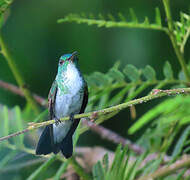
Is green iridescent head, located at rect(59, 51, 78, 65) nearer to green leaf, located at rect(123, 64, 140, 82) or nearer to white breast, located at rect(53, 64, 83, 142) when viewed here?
white breast, located at rect(53, 64, 83, 142)

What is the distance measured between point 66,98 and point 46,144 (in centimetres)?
37

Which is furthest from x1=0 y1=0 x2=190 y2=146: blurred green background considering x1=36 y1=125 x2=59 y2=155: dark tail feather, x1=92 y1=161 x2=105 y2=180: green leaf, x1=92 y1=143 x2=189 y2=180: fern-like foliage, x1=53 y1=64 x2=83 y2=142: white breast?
x1=92 y1=161 x2=105 y2=180: green leaf

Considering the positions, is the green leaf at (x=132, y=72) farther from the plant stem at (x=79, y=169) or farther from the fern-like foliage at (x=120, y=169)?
the plant stem at (x=79, y=169)

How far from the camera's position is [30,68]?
3451mm

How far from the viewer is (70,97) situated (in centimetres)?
Answer: 227

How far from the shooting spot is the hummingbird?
6.98 ft

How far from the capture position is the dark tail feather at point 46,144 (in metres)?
1.90

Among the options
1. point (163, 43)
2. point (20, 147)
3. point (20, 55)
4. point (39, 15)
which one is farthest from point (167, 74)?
point (39, 15)

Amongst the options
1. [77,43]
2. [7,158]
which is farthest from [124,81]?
[77,43]

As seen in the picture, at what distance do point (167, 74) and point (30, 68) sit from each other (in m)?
1.81

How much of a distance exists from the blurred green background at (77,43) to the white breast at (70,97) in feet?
3.22

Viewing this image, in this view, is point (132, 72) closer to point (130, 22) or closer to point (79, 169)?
point (130, 22)

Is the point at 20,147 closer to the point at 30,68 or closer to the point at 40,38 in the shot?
the point at 30,68

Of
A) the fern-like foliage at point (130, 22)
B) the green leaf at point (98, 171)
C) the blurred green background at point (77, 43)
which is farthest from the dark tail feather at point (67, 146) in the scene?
the blurred green background at point (77, 43)
